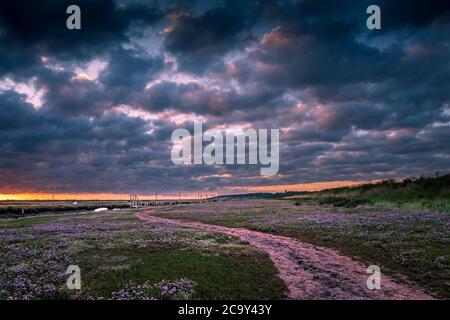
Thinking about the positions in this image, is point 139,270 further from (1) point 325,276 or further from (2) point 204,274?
(1) point 325,276

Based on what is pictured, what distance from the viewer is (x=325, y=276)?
16.3m

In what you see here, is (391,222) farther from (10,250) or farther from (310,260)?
(10,250)

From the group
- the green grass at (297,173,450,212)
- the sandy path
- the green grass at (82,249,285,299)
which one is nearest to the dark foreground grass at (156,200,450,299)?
the sandy path

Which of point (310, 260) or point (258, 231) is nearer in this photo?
point (310, 260)

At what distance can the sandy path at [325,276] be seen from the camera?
13.5m

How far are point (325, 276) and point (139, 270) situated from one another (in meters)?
10.5

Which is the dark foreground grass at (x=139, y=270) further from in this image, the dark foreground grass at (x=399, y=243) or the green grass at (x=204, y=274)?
the dark foreground grass at (x=399, y=243)

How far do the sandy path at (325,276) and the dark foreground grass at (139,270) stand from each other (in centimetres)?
97

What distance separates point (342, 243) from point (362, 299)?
44.9 ft

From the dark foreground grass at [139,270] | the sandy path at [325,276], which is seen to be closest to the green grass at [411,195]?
the sandy path at [325,276]

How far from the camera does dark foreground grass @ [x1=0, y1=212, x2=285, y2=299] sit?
45.8 feet

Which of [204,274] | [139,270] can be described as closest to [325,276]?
[204,274]

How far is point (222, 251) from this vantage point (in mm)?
22266
